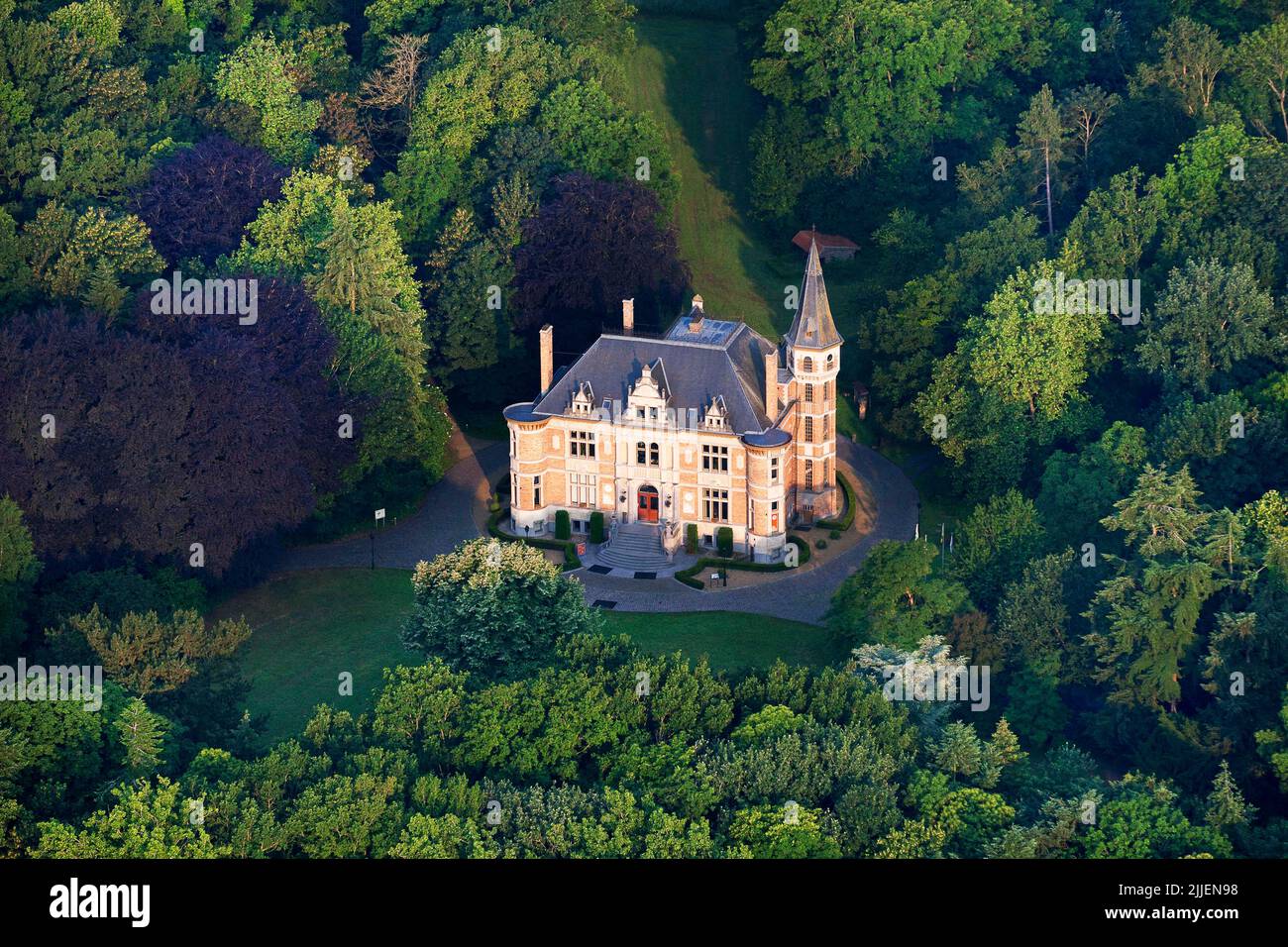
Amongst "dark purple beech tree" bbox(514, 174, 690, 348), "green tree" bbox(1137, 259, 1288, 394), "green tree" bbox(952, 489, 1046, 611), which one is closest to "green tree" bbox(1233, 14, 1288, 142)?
"green tree" bbox(1137, 259, 1288, 394)

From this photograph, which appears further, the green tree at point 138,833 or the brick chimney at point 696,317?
the brick chimney at point 696,317

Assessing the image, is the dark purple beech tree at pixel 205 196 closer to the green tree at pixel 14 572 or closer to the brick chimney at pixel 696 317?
the brick chimney at pixel 696 317

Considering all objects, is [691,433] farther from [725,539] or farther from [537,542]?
[537,542]

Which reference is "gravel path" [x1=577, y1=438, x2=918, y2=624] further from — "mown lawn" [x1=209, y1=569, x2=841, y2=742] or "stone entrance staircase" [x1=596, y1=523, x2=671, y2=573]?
"stone entrance staircase" [x1=596, y1=523, x2=671, y2=573]

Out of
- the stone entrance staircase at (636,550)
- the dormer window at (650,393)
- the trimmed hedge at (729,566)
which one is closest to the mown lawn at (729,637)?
the trimmed hedge at (729,566)

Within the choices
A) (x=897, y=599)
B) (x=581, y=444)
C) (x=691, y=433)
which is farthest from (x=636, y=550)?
(x=897, y=599)
